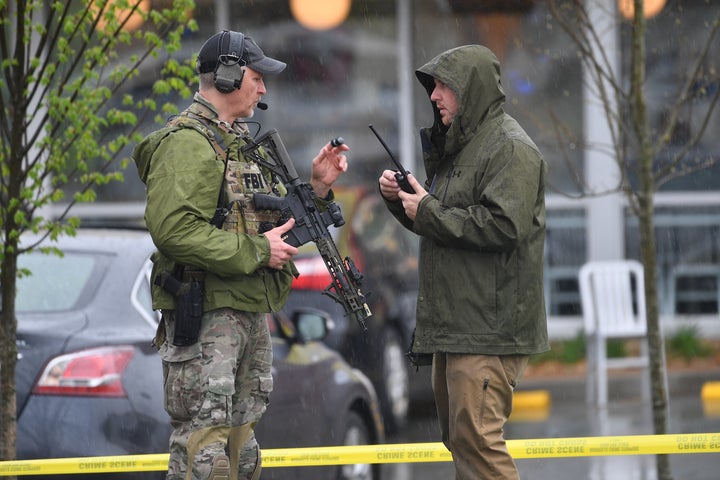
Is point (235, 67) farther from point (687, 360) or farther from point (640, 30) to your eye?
point (687, 360)

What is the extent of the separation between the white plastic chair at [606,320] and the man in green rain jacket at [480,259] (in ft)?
18.5

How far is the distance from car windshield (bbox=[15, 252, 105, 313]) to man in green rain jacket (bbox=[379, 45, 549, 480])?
1.86 m

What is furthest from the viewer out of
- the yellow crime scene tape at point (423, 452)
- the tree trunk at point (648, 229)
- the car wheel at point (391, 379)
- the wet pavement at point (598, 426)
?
the car wheel at point (391, 379)

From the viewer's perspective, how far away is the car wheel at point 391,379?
8922mm

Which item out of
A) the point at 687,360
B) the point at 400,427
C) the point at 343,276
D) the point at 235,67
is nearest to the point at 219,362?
the point at 343,276

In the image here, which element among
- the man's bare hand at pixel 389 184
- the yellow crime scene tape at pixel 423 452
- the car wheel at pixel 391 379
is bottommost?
the yellow crime scene tape at pixel 423 452

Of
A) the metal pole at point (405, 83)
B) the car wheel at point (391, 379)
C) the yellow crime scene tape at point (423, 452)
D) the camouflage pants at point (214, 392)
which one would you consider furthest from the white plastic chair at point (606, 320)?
the camouflage pants at point (214, 392)

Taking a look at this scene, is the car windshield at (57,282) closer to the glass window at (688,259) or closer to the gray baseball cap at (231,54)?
the gray baseball cap at (231,54)

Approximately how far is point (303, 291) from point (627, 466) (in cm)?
232

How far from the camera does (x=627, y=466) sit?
7926mm

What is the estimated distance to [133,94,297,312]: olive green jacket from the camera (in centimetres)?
454

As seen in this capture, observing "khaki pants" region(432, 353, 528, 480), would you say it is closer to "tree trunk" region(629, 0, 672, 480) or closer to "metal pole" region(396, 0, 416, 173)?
"tree trunk" region(629, 0, 672, 480)

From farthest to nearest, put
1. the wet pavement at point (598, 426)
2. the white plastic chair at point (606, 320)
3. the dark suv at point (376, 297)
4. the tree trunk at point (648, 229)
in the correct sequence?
the white plastic chair at point (606, 320), the dark suv at point (376, 297), the wet pavement at point (598, 426), the tree trunk at point (648, 229)

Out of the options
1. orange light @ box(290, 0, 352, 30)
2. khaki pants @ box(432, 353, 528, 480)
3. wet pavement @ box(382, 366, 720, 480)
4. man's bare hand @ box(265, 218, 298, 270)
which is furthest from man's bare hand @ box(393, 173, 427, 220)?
orange light @ box(290, 0, 352, 30)
